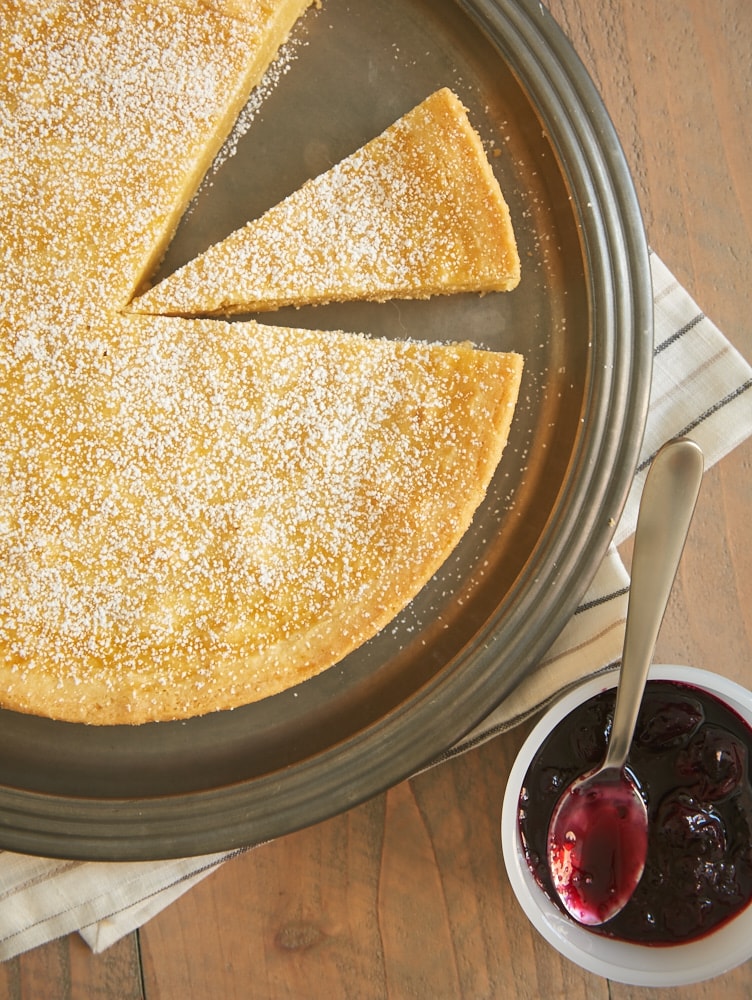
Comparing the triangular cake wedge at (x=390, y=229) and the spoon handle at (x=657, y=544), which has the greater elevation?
the triangular cake wedge at (x=390, y=229)

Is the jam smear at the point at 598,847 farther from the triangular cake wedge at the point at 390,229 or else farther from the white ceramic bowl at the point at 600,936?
the triangular cake wedge at the point at 390,229

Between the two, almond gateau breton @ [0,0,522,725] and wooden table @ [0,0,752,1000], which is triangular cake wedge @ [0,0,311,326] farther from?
Result: wooden table @ [0,0,752,1000]

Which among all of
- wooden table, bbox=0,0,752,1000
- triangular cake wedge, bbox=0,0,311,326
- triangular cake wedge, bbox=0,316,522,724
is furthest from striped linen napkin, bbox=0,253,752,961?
triangular cake wedge, bbox=0,0,311,326

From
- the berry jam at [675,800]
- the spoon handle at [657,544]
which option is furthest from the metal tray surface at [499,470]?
the berry jam at [675,800]

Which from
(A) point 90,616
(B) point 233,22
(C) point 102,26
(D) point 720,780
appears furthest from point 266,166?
(D) point 720,780

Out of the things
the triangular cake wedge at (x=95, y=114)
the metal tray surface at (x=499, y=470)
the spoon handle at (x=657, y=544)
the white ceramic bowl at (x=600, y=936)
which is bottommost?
the white ceramic bowl at (x=600, y=936)

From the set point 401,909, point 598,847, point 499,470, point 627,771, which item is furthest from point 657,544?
point 401,909
